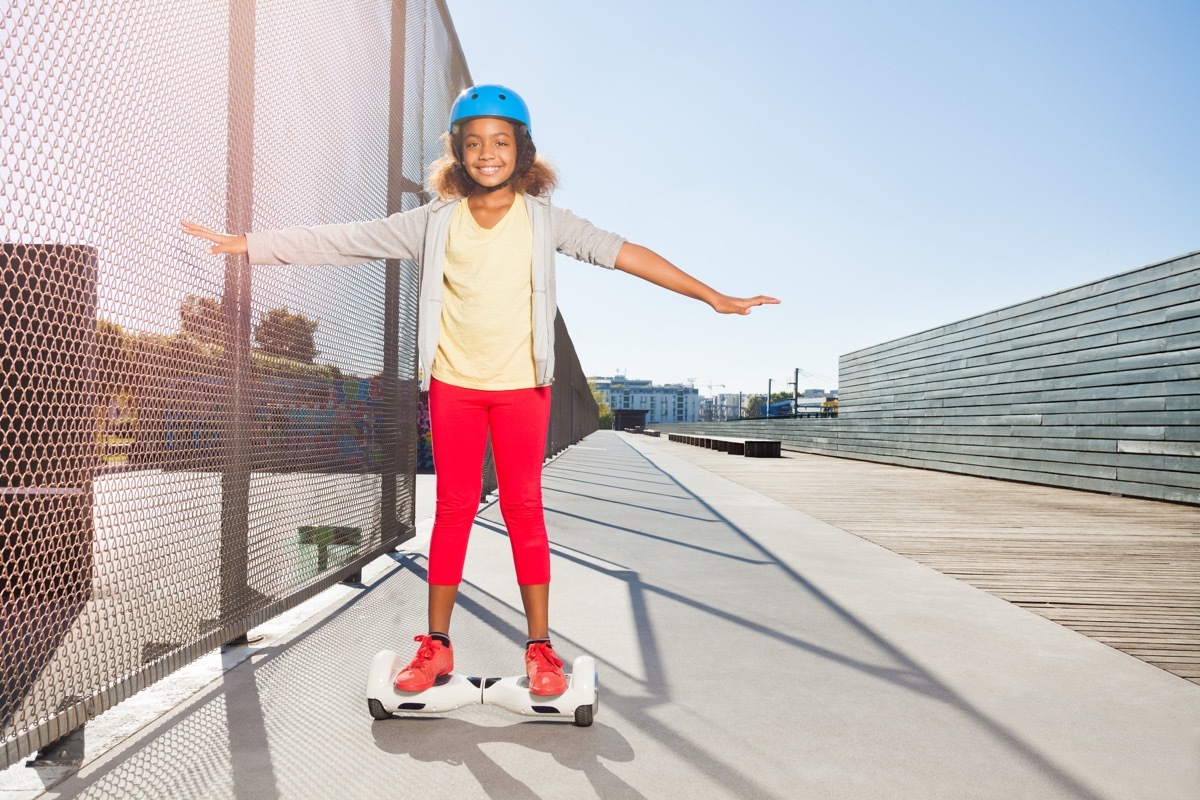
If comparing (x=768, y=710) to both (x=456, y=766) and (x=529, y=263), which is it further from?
(x=529, y=263)

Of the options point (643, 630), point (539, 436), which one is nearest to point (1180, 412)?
point (643, 630)

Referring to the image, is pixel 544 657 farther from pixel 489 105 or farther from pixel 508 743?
pixel 489 105

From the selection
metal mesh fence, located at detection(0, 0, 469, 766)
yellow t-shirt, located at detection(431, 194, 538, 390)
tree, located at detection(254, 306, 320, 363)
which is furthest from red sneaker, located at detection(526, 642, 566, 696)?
tree, located at detection(254, 306, 320, 363)

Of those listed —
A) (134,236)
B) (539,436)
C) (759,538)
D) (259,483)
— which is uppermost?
(134,236)

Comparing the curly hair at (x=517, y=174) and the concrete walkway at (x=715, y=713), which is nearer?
the concrete walkway at (x=715, y=713)

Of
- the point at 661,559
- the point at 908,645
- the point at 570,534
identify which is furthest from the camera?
the point at 570,534

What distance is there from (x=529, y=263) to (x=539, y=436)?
495mm

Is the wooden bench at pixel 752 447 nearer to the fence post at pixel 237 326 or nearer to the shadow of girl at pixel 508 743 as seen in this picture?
the fence post at pixel 237 326

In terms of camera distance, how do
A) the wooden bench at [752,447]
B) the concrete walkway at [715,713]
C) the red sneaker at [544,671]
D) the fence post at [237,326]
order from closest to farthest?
the concrete walkway at [715,713]
the red sneaker at [544,671]
the fence post at [237,326]
the wooden bench at [752,447]

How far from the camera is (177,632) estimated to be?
85.0 inches

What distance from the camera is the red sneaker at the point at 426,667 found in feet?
6.61

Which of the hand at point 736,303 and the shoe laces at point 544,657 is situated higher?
the hand at point 736,303

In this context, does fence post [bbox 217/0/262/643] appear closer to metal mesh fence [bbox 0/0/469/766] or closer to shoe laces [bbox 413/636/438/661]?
metal mesh fence [bbox 0/0/469/766]

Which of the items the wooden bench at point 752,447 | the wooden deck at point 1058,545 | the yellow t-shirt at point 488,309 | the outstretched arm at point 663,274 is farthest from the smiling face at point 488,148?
the wooden bench at point 752,447
